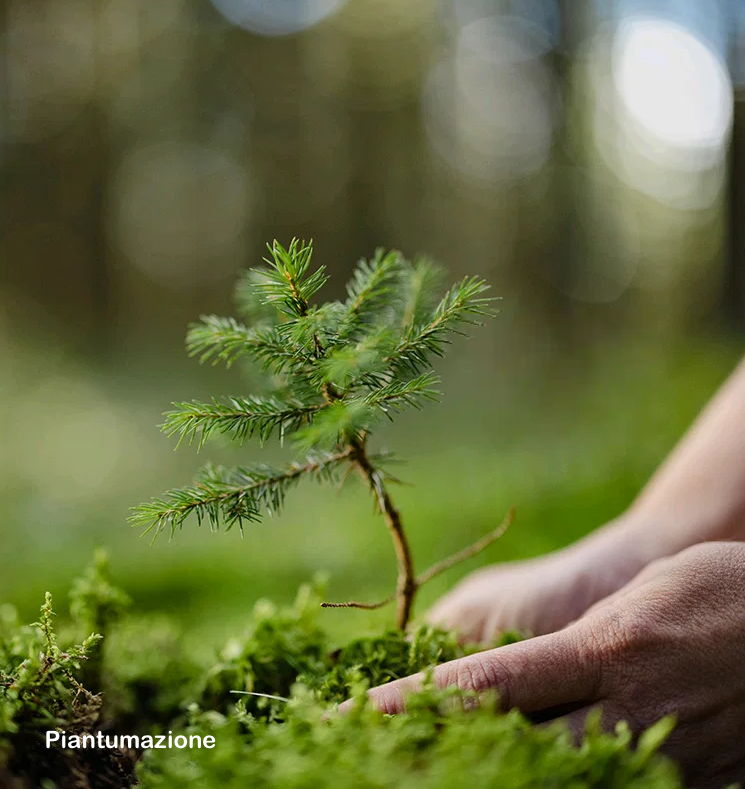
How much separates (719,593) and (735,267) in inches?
291

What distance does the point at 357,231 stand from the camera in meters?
15.3

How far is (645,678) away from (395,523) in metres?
0.46

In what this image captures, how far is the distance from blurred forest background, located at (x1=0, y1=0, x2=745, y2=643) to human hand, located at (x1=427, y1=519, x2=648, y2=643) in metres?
2.28

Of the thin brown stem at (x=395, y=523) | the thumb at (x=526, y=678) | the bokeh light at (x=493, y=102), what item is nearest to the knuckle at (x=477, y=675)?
the thumb at (x=526, y=678)

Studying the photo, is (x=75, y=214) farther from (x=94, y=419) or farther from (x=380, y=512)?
(x=380, y=512)

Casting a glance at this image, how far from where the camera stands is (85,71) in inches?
588

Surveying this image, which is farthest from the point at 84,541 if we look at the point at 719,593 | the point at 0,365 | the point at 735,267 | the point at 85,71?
the point at 85,71

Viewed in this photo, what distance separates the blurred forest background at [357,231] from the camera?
5.29m

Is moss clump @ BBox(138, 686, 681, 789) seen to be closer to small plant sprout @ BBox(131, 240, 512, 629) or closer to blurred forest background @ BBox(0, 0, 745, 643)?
small plant sprout @ BBox(131, 240, 512, 629)

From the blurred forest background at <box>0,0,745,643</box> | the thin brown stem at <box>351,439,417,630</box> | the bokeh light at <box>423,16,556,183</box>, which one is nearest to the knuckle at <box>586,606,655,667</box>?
the thin brown stem at <box>351,439,417,630</box>

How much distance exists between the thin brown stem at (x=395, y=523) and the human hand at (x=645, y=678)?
269 mm

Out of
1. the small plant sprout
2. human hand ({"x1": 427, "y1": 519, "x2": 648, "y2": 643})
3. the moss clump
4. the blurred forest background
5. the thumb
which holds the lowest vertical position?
the moss clump

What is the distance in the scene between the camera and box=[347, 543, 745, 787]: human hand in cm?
95

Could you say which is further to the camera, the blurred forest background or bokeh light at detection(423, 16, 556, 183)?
bokeh light at detection(423, 16, 556, 183)
